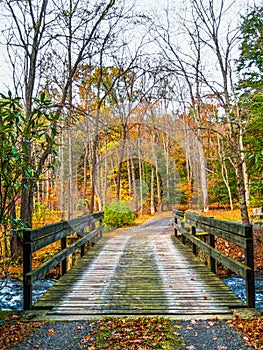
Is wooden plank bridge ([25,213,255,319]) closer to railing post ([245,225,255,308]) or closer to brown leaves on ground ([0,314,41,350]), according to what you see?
railing post ([245,225,255,308])

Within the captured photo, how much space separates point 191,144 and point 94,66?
15.5 metres

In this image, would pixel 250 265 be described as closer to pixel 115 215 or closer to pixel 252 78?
pixel 252 78

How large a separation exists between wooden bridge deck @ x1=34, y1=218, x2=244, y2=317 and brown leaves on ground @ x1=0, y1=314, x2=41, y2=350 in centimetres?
33

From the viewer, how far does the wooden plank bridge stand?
11.0 feet

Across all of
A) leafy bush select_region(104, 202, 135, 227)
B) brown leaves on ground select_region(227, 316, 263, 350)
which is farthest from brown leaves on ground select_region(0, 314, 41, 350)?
leafy bush select_region(104, 202, 135, 227)

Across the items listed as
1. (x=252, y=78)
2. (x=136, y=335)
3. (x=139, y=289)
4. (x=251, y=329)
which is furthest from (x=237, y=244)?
(x=252, y=78)

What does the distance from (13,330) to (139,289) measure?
1.73 m

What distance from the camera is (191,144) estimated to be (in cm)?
2642

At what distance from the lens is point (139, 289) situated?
161 inches

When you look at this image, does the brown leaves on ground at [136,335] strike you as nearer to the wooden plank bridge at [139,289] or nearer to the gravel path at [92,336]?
the gravel path at [92,336]

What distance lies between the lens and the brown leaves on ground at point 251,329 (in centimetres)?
250

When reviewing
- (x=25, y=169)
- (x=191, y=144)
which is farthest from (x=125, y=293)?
(x=191, y=144)

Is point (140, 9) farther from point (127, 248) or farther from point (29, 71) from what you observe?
point (127, 248)

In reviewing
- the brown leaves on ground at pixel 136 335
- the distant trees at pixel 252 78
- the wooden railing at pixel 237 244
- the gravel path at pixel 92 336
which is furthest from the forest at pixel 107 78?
the brown leaves on ground at pixel 136 335
